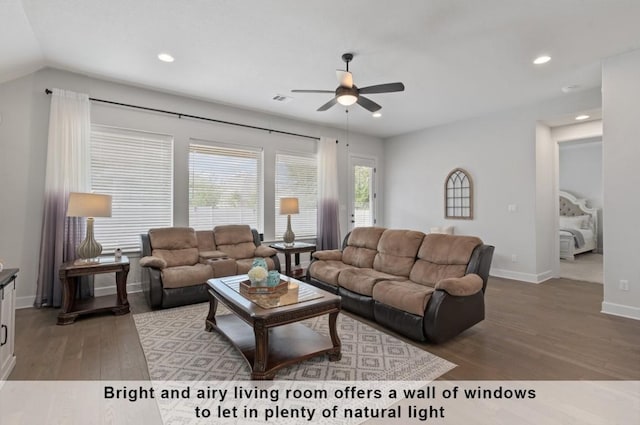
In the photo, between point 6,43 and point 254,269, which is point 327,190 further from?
point 6,43

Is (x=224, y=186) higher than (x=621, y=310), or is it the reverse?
(x=224, y=186)

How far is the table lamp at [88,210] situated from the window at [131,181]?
66cm

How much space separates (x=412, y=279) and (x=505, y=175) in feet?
10.7

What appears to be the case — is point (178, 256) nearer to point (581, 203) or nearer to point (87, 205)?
point (87, 205)

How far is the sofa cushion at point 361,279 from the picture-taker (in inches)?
129

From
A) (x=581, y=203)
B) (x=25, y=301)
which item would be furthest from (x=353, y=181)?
(x=581, y=203)

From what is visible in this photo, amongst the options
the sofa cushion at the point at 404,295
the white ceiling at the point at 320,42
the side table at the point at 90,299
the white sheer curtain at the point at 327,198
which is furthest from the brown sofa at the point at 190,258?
the white ceiling at the point at 320,42

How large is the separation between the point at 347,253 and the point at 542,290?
299 cm

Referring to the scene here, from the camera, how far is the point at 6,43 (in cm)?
A: 294

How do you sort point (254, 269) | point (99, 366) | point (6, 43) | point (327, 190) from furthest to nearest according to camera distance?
point (327, 190) → point (6, 43) → point (254, 269) → point (99, 366)

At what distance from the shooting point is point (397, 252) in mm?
3801

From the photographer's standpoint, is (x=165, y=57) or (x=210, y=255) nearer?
(x=165, y=57)

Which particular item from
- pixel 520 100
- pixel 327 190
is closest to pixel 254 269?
pixel 327 190

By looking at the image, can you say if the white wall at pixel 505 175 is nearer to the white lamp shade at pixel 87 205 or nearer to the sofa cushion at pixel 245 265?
the sofa cushion at pixel 245 265
